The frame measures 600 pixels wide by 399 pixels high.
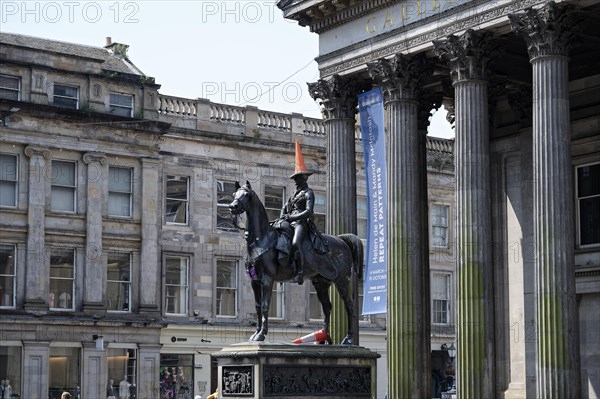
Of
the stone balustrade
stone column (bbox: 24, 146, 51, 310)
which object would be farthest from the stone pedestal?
the stone balustrade

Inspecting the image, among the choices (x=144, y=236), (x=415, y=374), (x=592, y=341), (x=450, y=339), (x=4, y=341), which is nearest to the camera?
(x=415, y=374)

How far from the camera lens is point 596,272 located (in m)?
37.5

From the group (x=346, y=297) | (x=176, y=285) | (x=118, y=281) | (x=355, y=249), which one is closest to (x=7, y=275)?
(x=118, y=281)

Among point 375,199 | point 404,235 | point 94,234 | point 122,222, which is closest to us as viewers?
point 404,235

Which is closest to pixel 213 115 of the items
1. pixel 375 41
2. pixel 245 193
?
pixel 375 41

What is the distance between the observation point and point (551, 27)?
3155 centimetres

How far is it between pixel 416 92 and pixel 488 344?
25.0ft

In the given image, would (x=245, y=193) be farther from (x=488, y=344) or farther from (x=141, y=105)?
(x=141, y=105)

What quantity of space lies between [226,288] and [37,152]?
10.7 meters

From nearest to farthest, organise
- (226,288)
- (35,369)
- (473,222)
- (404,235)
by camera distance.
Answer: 1. (473,222)
2. (404,235)
3. (35,369)
4. (226,288)

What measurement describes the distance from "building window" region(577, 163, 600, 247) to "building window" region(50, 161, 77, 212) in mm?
23089

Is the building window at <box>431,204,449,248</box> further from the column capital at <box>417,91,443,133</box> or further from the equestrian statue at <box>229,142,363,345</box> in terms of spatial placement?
the equestrian statue at <box>229,142,363,345</box>

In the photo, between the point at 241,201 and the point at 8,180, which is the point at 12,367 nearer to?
the point at 8,180

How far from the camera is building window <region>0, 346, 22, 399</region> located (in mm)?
50656
